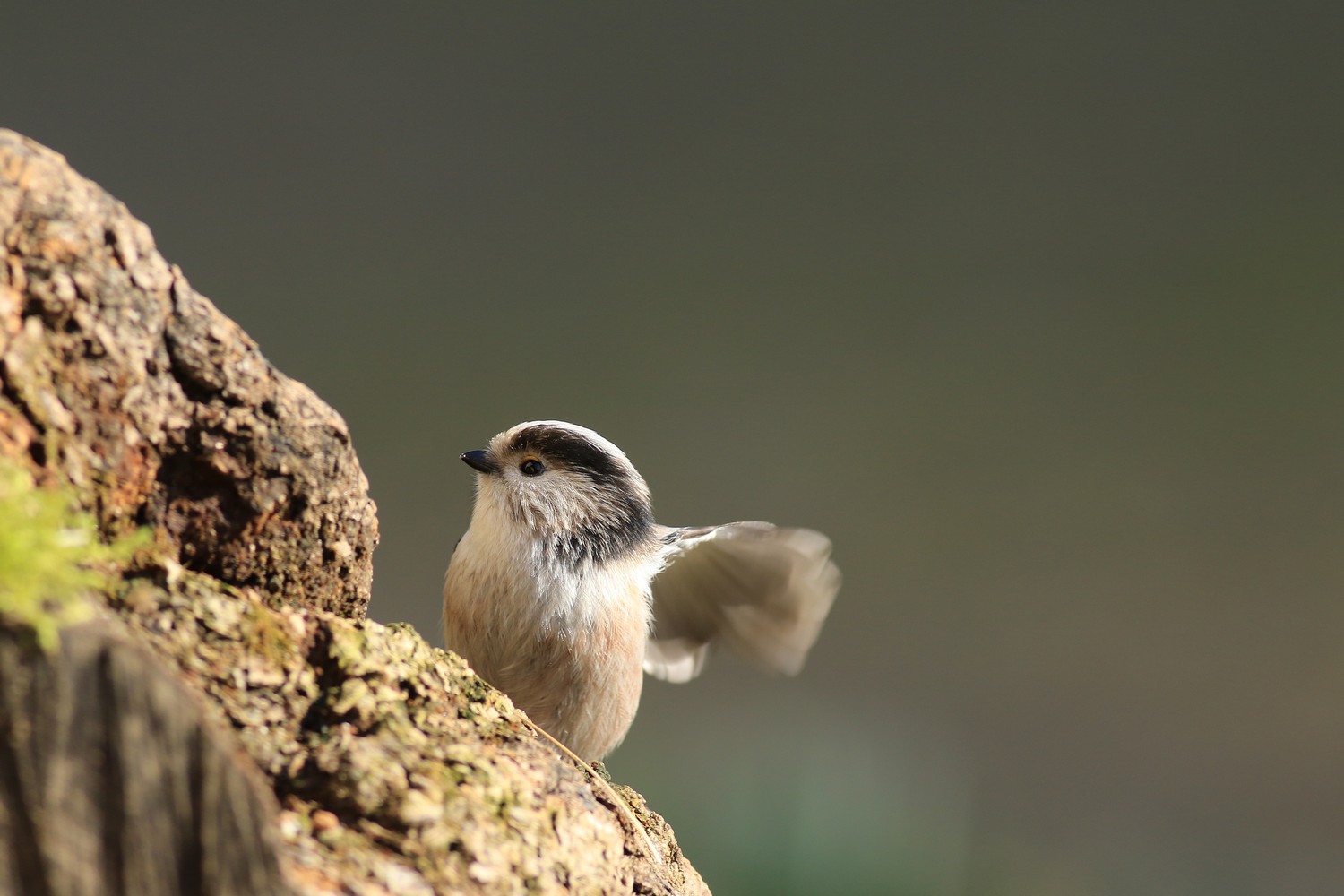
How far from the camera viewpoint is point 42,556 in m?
0.69

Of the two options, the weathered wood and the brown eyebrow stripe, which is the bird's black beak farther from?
the weathered wood

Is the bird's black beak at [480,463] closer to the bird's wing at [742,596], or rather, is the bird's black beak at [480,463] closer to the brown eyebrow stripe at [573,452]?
the brown eyebrow stripe at [573,452]

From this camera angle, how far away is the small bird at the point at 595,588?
1941mm

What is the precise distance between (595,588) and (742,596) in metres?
0.48

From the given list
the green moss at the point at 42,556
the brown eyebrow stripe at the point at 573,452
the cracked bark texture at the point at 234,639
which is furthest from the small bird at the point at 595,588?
the green moss at the point at 42,556

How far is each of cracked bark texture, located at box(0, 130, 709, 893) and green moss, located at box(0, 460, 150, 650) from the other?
0.7 inches

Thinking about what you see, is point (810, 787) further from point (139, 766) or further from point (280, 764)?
point (139, 766)

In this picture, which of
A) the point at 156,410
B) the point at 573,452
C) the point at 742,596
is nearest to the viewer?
the point at 156,410

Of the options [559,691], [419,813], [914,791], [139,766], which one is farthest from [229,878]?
[914,791]

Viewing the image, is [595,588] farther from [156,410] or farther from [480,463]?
[156,410]

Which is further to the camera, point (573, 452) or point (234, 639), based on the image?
point (573, 452)

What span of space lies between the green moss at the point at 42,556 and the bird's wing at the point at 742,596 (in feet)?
4.81

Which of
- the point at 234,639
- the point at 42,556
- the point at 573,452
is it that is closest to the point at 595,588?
the point at 573,452

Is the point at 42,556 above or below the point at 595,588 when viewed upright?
above
